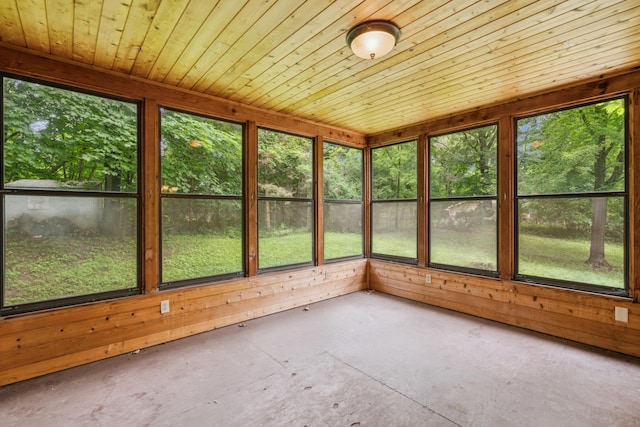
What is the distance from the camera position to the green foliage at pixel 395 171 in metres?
4.77

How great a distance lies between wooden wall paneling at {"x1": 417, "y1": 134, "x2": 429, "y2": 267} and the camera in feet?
14.9

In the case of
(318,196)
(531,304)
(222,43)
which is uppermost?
(222,43)

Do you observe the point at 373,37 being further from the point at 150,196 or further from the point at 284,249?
the point at 284,249

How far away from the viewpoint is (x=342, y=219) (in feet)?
16.6

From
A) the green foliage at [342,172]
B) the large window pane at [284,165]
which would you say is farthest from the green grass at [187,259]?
the green foliage at [342,172]

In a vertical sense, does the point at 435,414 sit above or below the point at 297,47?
below

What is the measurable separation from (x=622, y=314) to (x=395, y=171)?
10.4ft

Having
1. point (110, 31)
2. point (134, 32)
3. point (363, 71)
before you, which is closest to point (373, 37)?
point (363, 71)

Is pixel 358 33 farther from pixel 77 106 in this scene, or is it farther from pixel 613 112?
pixel 613 112

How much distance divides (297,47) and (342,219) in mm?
3042

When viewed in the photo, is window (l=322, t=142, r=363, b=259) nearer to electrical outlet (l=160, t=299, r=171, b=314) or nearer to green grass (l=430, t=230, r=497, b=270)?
green grass (l=430, t=230, r=497, b=270)

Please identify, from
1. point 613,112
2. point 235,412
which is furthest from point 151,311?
point 613,112

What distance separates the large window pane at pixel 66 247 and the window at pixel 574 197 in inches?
176

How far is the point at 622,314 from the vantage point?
289cm
